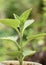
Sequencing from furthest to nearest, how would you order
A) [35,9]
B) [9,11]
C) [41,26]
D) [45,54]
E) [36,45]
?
1. [35,9]
2. [9,11]
3. [41,26]
4. [36,45]
5. [45,54]

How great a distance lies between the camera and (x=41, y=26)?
3.10 m

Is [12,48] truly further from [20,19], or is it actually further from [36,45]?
[20,19]

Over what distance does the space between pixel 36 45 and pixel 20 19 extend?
1480 millimetres

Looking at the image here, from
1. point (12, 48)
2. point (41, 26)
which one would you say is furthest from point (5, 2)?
point (12, 48)

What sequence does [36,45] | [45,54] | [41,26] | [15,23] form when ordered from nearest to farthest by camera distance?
[15,23], [45,54], [36,45], [41,26]

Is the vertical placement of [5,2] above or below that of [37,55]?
below

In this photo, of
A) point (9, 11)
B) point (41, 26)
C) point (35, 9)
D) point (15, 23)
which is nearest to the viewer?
point (15, 23)

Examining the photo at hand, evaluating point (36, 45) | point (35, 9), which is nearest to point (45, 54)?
point (36, 45)

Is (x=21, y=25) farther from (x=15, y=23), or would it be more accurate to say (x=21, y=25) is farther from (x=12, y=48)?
(x=12, y=48)

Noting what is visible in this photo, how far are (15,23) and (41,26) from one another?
208 centimetres

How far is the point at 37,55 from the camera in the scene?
2078 mm

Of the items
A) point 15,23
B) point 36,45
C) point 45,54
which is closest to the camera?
point 15,23

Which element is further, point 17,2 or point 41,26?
point 17,2

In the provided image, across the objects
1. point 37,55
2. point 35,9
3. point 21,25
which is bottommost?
point 35,9
